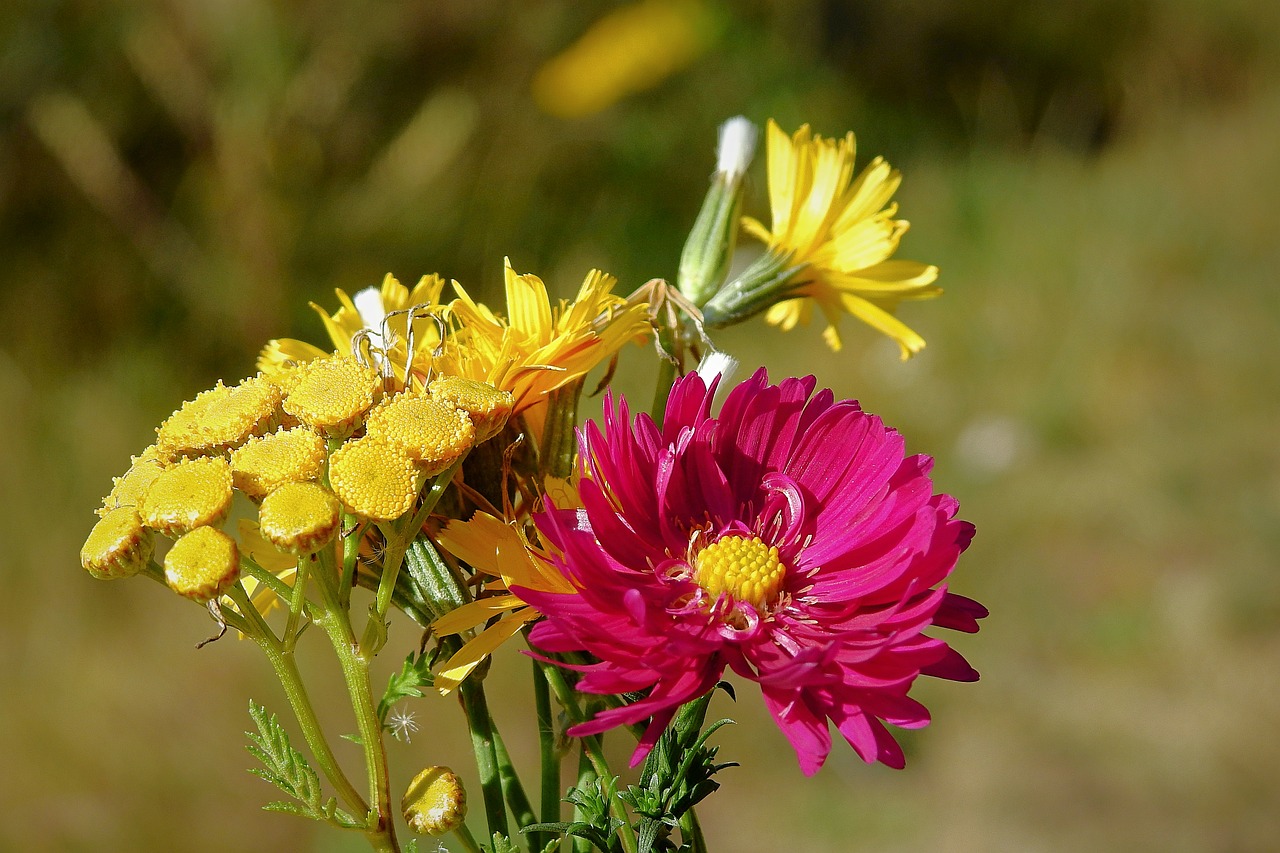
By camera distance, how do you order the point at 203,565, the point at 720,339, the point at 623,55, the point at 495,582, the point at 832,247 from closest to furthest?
the point at 203,565, the point at 495,582, the point at 832,247, the point at 720,339, the point at 623,55

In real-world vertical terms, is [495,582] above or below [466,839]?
above


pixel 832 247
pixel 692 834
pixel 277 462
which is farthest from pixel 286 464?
pixel 832 247

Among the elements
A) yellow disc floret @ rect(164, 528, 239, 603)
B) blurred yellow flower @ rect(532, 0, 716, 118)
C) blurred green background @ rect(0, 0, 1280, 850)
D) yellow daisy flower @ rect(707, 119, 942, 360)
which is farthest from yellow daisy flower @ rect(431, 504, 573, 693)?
blurred yellow flower @ rect(532, 0, 716, 118)

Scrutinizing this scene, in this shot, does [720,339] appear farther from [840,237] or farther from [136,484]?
[136,484]

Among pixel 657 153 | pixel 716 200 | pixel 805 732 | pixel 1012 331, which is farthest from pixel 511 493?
pixel 657 153

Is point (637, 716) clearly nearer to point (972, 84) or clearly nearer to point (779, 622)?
point (779, 622)

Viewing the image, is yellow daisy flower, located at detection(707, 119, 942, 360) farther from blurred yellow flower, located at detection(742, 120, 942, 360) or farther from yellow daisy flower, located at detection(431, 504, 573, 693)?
yellow daisy flower, located at detection(431, 504, 573, 693)
